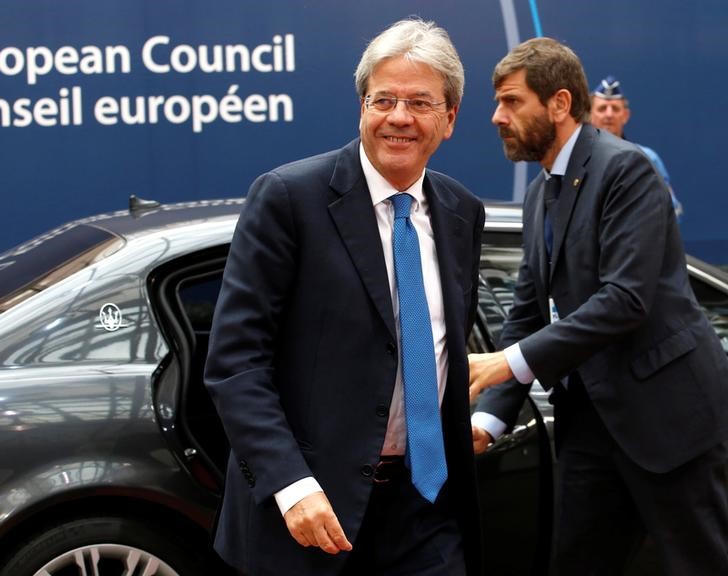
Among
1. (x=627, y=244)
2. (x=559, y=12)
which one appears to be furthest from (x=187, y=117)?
(x=627, y=244)

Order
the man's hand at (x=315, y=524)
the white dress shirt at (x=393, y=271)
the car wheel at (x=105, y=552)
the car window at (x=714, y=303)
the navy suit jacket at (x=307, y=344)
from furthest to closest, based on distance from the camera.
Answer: the car window at (x=714, y=303) < the car wheel at (x=105, y=552) < the white dress shirt at (x=393, y=271) < the navy suit jacket at (x=307, y=344) < the man's hand at (x=315, y=524)

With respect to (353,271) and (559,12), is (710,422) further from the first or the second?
(559,12)

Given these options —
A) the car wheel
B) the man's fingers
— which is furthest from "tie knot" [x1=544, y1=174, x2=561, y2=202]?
the car wheel

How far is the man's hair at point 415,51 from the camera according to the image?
245cm

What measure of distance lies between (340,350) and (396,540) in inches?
17.0

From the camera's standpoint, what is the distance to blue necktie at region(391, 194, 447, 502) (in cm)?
246

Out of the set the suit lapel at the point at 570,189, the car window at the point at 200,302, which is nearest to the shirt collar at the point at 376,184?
the suit lapel at the point at 570,189

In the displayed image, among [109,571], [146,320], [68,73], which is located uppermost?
[68,73]

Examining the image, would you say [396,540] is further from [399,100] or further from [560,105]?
[560,105]

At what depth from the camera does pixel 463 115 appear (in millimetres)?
7230

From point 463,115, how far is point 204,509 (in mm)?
4227

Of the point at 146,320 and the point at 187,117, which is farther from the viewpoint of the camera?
the point at 187,117

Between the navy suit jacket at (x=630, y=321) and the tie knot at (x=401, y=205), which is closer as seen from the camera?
the tie knot at (x=401, y=205)

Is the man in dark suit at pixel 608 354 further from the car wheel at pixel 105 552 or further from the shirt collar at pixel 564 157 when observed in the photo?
the car wheel at pixel 105 552
